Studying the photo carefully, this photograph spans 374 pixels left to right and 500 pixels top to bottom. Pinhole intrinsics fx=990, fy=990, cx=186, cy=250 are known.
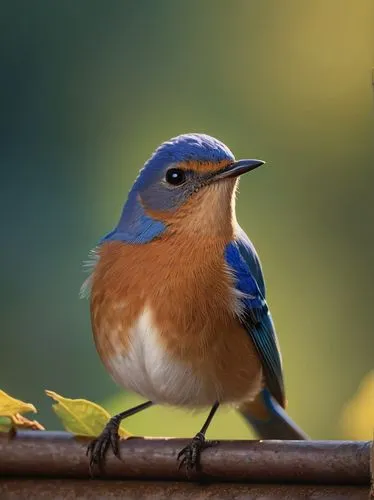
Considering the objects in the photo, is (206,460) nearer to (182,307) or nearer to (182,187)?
(182,307)

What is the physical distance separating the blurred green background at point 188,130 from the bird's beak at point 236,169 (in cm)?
46

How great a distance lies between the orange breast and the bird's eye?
67mm

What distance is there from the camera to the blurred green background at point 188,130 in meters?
1.70

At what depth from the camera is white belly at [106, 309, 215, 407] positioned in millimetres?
1177

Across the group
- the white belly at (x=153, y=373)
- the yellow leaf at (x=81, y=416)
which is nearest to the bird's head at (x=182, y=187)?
the white belly at (x=153, y=373)

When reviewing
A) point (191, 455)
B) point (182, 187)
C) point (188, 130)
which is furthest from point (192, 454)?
point (188, 130)

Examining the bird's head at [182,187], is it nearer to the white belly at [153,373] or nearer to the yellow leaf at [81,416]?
the white belly at [153,373]

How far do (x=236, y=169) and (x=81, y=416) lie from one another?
12.9 inches

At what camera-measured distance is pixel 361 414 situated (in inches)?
37.6

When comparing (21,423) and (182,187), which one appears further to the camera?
(182,187)

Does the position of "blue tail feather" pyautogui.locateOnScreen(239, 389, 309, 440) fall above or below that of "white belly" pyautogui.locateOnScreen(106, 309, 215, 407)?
below

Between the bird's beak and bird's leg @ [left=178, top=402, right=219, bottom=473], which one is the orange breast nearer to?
the bird's beak

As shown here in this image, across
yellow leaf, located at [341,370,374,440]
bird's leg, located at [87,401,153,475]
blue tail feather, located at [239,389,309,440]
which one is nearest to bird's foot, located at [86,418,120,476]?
bird's leg, located at [87,401,153,475]

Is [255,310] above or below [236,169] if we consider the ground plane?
below
